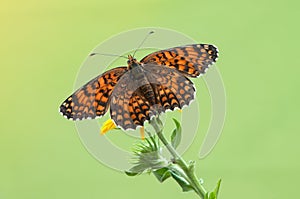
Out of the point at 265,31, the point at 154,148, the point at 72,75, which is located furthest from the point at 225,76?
the point at 154,148

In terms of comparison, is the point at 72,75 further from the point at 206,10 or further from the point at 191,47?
the point at 191,47

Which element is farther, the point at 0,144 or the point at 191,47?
the point at 0,144

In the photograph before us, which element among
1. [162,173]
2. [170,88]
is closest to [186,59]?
[170,88]

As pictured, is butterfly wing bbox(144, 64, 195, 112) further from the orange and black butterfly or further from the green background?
the green background

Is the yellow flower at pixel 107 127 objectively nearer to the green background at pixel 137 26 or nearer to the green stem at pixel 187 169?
the green stem at pixel 187 169

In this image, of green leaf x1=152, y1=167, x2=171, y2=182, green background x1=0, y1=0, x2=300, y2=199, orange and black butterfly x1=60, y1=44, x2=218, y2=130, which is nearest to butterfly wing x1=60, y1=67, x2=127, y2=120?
orange and black butterfly x1=60, y1=44, x2=218, y2=130

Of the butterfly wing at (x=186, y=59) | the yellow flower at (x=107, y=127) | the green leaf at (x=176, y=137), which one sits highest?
the butterfly wing at (x=186, y=59)

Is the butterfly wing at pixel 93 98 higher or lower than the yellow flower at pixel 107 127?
higher

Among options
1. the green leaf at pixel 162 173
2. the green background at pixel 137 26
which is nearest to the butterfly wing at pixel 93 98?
the green leaf at pixel 162 173
